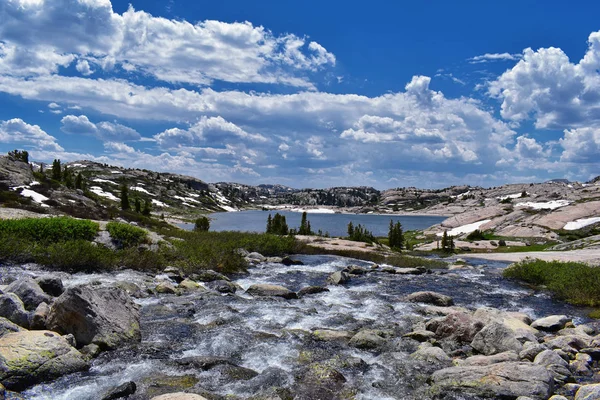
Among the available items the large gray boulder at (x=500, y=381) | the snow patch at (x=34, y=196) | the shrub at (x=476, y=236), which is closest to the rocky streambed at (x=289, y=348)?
the large gray boulder at (x=500, y=381)

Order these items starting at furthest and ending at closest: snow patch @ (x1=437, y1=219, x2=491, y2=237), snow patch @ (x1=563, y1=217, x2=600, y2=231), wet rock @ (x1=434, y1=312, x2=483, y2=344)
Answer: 1. snow patch @ (x1=437, y1=219, x2=491, y2=237)
2. snow patch @ (x1=563, y1=217, x2=600, y2=231)
3. wet rock @ (x1=434, y1=312, x2=483, y2=344)

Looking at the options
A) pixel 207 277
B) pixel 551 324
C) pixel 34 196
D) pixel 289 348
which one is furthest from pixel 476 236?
pixel 34 196

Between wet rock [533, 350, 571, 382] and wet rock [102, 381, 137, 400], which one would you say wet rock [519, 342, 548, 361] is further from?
wet rock [102, 381, 137, 400]

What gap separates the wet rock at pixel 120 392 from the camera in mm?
8380

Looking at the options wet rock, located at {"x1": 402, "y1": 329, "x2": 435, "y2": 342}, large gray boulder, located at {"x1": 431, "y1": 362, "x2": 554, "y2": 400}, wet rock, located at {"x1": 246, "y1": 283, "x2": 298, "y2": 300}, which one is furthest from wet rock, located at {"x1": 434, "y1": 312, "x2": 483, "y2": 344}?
wet rock, located at {"x1": 246, "y1": 283, "x2": 298, "y2": 300}

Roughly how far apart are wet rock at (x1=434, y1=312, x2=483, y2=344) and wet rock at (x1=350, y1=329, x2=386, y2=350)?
2.47 meters

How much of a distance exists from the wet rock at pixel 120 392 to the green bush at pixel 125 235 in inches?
826

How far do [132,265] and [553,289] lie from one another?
1013 inches

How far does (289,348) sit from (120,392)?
5110mm

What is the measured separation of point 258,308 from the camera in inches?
667

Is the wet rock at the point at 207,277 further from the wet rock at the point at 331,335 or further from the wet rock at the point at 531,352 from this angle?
A: the wet rock at the point at 531,352

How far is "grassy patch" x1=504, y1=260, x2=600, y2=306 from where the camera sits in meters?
21.1

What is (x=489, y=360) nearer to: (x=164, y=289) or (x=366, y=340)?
(x=366, y=340)

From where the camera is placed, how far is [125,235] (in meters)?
28.6
